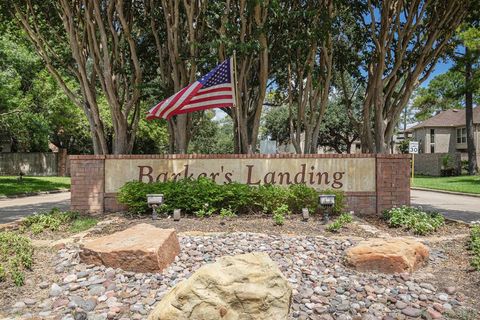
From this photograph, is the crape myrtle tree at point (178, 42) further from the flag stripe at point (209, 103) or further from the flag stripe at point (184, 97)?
the flag stripe at point (209, 103)

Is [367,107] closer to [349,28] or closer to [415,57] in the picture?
[415,57]

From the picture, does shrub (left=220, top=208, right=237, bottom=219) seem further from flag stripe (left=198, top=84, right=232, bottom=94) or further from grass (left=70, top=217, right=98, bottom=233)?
flag stripe (left=198, top=84, right=232, bottom=94)

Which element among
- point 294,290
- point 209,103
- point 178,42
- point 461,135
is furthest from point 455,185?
point 461,135

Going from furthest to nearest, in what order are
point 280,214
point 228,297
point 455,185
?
point 455,185 → point 280,214 → point 228,297

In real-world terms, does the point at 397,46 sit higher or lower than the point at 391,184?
higher

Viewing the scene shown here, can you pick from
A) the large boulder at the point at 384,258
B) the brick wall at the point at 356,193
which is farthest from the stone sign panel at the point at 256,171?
the large boulder at the point at 384,258

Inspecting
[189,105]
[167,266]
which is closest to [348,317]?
[167,266]

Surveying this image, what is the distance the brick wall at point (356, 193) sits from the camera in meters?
10.0

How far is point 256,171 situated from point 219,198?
1.79m

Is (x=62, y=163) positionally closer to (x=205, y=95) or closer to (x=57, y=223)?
(x=205, y=95)

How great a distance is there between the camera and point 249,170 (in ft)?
33.4

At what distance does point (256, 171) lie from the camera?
33.3 ft

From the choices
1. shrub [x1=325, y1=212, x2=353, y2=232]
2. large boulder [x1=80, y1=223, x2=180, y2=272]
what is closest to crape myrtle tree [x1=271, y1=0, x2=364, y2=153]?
shrub [x1=325, y1=212, x2=353, y2=232]

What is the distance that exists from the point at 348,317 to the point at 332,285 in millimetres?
736
